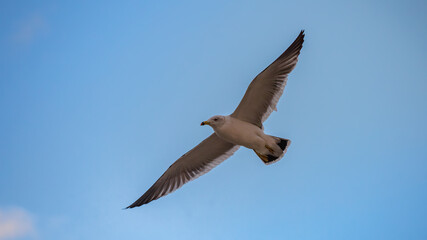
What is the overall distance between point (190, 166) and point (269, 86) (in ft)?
6.08

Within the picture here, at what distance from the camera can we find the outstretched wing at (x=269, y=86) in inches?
271

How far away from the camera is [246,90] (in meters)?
6.89

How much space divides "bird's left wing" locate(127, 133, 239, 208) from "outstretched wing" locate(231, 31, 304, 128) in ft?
2.64

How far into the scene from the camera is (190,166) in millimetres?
7824

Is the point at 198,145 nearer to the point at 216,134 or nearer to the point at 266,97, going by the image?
the point at 216,134

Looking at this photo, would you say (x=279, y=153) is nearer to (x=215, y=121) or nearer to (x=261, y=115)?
(x=261, y=115)

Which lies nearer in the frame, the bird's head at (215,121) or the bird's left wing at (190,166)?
the bird's head at (215,121)

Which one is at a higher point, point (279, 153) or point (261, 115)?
point (261, 115)

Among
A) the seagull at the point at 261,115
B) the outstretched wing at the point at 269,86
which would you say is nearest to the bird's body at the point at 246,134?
the seagull at the point at 261,115

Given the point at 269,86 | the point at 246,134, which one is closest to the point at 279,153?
the point at 246,134

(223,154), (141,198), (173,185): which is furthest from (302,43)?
(141,198)

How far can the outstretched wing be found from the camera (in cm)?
689

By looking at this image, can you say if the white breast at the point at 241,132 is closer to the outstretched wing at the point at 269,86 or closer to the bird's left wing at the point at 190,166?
the outstretched wing at the point at 269,86

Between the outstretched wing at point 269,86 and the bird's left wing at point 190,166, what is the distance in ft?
2.64
